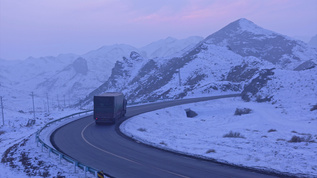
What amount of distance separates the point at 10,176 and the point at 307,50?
618 feet

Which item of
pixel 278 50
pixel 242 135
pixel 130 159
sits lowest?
pixel 242 135

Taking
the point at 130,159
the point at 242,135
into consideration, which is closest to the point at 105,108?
the point at 130,159

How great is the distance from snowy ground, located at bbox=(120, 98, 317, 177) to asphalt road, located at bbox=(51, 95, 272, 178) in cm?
117

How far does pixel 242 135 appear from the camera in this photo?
2681 centimetres

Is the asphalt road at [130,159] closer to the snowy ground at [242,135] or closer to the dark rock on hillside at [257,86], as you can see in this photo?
the snowy ground at [242,135]

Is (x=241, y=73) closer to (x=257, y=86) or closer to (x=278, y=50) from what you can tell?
(x=257, y=86)

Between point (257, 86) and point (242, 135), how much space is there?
35177mm

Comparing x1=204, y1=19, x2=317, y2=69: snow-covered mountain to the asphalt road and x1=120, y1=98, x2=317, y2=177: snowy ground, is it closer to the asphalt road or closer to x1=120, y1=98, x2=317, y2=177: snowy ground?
x1=120, y1=98, x2=317, y2=177: snowy ground

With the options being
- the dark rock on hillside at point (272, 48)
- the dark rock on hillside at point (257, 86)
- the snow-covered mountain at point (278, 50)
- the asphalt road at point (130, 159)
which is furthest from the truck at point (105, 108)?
the dark rock on hillside at point (272, 48)

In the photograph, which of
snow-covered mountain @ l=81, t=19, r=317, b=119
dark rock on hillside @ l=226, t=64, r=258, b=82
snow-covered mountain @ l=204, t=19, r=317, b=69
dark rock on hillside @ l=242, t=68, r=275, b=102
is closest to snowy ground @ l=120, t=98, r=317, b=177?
dark rock on hillside @ l=242, t=68, r=275, b=102

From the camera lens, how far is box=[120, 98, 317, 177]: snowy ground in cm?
1577

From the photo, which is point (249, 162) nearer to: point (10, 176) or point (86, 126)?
point (10, 176)

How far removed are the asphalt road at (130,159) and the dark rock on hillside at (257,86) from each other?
3736 centimetres

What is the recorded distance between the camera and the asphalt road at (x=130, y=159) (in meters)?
14.3
